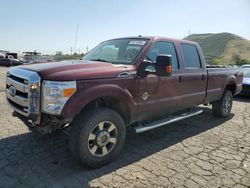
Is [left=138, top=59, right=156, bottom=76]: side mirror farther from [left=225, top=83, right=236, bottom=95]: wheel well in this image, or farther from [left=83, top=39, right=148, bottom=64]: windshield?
[left=225, top=83, right=236, bottom=95]: wheel well

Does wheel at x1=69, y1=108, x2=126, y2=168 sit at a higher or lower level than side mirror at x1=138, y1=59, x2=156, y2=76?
lower

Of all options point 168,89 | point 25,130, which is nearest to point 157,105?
point 168,89

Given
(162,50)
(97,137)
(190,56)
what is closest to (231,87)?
(190,56)

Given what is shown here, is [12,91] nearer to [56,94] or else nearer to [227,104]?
[56,94]

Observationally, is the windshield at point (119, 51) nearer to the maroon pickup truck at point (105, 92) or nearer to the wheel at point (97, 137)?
the maroon pickup truck at point (105, 92)

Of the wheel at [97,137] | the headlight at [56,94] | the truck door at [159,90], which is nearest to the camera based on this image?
the headlight at [56,94]

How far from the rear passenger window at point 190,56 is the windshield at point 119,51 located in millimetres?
1194

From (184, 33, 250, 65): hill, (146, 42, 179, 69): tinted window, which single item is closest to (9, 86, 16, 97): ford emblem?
(146, 42, 179, 69): tinted window

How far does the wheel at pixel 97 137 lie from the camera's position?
144 inches

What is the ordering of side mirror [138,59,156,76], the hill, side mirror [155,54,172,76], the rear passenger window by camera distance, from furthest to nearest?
the hill < the rear passenger window < side mirror [138,59,156,76] < side mirror [155,54,172,76]

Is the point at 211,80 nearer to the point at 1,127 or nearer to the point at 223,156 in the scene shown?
the point at 223,156

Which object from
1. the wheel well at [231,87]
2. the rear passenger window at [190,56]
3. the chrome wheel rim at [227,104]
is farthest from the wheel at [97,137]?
the wheel well at [231,87]

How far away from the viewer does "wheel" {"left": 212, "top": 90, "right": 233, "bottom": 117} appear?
721 cm

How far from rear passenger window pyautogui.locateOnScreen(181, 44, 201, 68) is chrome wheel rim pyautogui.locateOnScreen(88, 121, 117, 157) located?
2.36 meters
